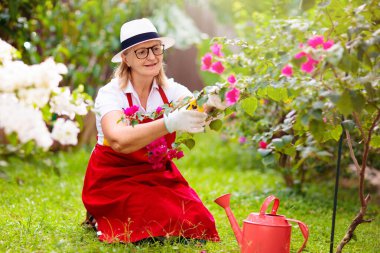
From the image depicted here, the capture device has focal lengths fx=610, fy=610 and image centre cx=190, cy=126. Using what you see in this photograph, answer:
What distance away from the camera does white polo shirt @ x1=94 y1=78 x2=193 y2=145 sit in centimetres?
282

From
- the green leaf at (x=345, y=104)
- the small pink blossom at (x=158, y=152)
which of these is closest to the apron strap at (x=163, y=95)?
the small pink blossom at (x=158, y=152)

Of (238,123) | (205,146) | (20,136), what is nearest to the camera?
(20,136)

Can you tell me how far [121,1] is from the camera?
6.60 meters

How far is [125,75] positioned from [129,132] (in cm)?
53

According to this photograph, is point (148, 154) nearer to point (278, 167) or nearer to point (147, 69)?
point (147, 69)

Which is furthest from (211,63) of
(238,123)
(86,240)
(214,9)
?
(214,9)

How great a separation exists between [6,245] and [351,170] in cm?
285

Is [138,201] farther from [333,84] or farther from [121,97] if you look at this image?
[333,84]

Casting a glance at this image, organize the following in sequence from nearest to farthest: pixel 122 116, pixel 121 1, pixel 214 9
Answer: pixel 122 116
pixel 121 1
pixel 214 9

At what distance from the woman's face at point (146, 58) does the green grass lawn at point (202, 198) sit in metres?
0.72

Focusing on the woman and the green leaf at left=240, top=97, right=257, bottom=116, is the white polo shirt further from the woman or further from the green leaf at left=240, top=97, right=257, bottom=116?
the green leaf at left=240, top=97, right=257, bottom=116

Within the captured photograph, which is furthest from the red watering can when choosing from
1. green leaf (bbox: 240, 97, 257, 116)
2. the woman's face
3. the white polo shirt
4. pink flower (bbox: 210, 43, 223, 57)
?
pink flower (bbox: 210, 43, 223, 57)

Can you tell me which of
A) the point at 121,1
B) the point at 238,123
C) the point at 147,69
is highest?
the point at 121,1

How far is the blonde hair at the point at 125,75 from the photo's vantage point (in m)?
2.99
